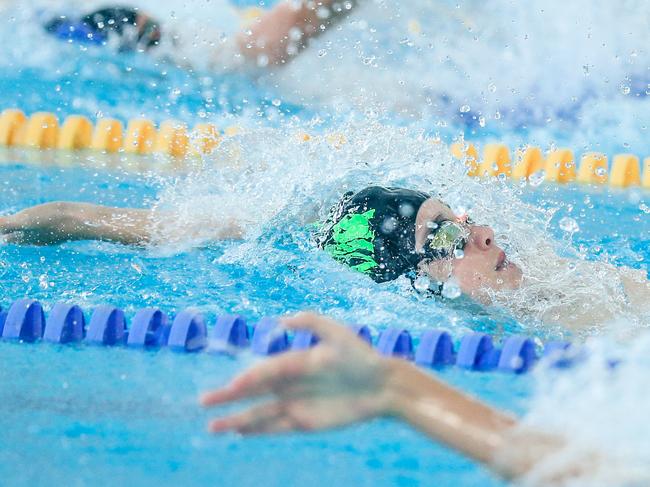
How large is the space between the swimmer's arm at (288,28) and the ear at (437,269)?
294 cm

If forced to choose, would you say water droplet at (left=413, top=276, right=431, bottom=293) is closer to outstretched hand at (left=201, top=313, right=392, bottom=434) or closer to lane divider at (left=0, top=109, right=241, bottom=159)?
outstretched hand at (left=201, top=313, right=392, bottom=434)

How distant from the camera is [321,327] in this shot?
1.11 metres

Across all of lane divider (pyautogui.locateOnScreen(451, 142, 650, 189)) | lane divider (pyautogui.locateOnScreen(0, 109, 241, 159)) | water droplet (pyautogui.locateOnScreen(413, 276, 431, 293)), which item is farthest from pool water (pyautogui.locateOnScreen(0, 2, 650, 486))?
lane divider (pyautogui.locateOnScreen(0, 109, 241, 159))

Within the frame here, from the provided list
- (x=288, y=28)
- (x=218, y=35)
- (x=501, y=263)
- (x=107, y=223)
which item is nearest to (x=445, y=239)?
(x=501, y=263)

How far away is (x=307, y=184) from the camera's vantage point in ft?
9.56

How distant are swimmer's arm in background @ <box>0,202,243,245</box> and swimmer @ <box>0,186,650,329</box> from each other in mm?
515

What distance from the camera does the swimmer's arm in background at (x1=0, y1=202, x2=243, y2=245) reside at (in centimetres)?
275

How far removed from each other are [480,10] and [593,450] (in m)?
5.66

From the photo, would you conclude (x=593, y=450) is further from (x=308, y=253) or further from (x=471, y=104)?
(x=471, y=104)

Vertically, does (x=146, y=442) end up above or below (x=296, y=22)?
below

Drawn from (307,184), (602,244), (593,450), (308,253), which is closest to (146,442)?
(593,450)

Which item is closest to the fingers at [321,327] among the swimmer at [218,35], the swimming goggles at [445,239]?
the swimming goggles at [445,239]

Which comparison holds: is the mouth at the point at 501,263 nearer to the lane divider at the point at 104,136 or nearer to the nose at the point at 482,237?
the nose at the point at 482,237

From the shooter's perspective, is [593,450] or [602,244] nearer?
[593,450]
